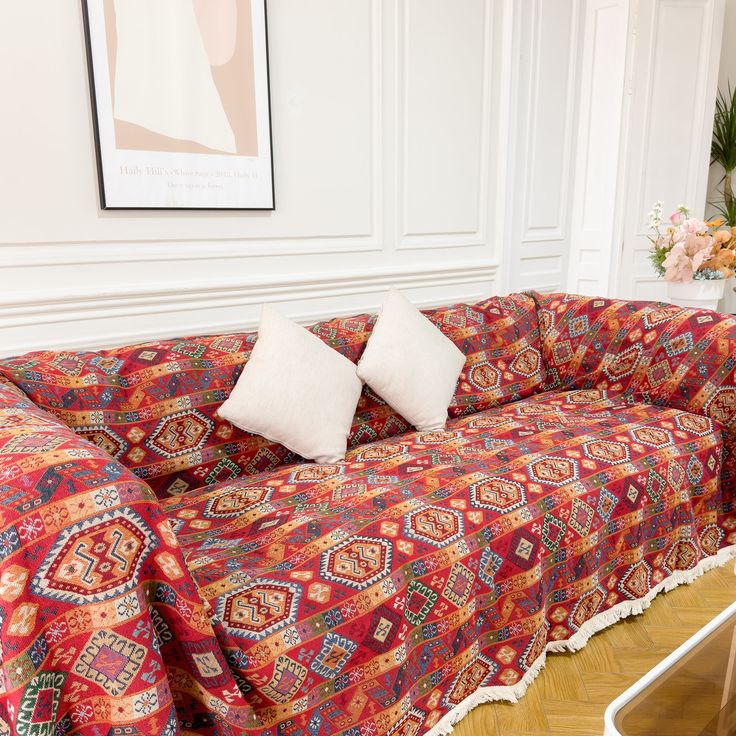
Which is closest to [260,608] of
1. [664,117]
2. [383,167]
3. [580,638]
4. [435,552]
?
[435,552]

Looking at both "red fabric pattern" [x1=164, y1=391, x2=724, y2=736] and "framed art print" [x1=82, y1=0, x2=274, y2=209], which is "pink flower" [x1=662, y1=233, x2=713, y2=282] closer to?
"red fabric pattern" [x1=164, y1=391, x2=724, y2=736]

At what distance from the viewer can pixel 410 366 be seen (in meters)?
2.10

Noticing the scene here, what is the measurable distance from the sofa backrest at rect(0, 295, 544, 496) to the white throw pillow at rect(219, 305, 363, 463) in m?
0.08

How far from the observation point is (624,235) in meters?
4.11

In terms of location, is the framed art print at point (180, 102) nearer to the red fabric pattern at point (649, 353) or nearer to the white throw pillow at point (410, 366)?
the white throw pillow at point (410, 366)

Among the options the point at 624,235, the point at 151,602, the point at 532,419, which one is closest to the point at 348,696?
the point at 151,602

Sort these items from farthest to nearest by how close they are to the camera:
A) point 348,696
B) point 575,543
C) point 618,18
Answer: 1. point 618,18
2. point 575,543
3. point 348,696

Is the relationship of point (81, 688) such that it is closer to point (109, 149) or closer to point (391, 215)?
point (109, 149)

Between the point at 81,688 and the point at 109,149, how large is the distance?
156cm

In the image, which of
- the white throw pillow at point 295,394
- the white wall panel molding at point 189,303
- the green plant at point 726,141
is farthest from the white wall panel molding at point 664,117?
the white throw pillow at point 295,394

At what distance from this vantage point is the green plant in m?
4.62

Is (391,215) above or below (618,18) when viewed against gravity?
below

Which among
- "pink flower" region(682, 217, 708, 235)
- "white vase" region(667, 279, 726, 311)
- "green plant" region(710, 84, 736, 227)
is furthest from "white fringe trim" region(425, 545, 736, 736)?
"green plant" region(710, 84, 736, 227)

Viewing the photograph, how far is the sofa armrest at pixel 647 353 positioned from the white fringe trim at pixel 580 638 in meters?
0.30
